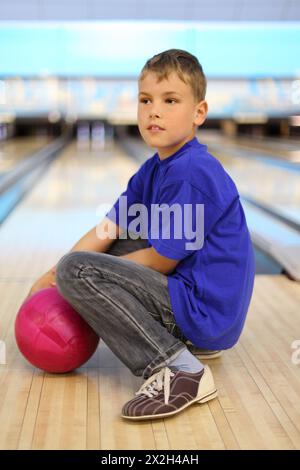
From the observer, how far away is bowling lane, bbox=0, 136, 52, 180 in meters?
6.19

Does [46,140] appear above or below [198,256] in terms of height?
below

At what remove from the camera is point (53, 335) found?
1583 mm

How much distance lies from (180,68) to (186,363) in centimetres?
63

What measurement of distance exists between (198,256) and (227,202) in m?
0.13

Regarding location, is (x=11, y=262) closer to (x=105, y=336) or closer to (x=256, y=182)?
(x=105, y=336)

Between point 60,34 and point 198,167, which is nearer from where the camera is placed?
point 198,167

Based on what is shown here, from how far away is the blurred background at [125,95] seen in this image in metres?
5.01

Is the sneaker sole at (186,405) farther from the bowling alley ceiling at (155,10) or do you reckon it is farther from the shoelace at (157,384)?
the bowling alley ceiling at (155,10)

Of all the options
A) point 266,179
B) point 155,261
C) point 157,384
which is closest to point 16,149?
point 266,179

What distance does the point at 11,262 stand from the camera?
2.75 meters

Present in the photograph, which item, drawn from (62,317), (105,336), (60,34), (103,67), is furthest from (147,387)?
(103,67)

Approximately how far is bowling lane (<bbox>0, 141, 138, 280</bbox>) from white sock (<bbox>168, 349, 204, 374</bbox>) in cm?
95

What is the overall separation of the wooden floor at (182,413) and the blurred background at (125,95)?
1101mm
